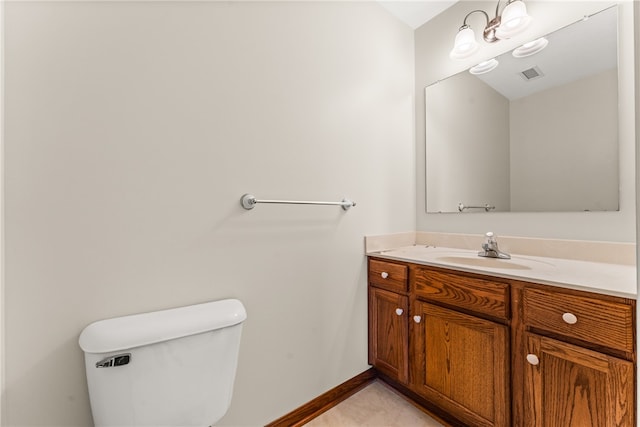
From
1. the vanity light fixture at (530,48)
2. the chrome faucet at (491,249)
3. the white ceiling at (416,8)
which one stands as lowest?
the chrome faucet at (491,249)

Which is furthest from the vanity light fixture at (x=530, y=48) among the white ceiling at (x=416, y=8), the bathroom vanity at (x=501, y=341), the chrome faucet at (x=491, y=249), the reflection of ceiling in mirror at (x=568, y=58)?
the bathroom vanity at (x=501, y=341)

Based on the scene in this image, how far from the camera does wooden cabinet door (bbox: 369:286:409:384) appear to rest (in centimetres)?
139

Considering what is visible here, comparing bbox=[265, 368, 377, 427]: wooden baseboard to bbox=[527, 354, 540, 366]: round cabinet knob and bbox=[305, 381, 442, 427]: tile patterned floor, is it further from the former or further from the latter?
bbox=[527, 354, 540, 366]: round cabinet knob

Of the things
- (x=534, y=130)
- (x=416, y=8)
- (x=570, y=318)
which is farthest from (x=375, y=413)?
(x=416, y=8)

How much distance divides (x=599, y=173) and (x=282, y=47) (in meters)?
1.61

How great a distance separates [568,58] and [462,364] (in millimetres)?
1582

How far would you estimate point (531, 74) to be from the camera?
1390 mm

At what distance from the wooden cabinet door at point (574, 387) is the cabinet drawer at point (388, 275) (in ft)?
1.82

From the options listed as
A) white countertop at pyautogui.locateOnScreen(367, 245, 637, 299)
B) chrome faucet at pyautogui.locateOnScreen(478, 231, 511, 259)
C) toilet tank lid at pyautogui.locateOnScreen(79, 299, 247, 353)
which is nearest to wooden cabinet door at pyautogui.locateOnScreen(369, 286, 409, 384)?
white countertop at pyautogui.locateOnScreen(367, 245, 637, 299)

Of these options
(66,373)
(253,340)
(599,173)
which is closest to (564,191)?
(599,173)

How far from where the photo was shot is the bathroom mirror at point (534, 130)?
46.8 inches

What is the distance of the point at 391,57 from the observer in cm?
176

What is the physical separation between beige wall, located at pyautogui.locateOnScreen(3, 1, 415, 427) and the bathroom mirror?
51cm

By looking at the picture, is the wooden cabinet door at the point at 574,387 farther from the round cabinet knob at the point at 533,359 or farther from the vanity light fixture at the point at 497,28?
the vanity light fixture at the point at 497,28
